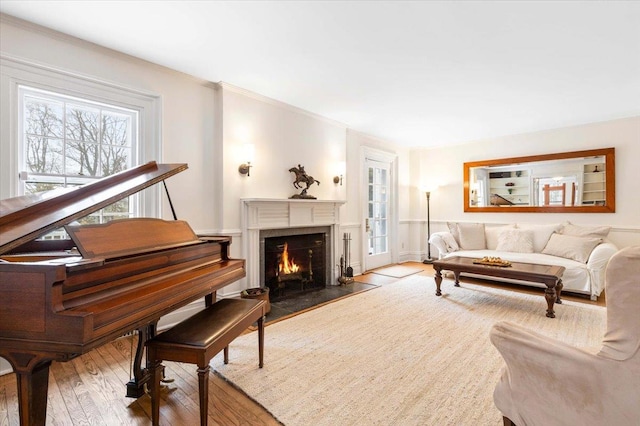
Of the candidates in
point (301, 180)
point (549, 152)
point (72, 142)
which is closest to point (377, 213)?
point (301, 180)

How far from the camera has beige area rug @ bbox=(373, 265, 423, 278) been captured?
5.34m

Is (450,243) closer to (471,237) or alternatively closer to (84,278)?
(471,237)

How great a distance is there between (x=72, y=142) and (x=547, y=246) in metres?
6.03

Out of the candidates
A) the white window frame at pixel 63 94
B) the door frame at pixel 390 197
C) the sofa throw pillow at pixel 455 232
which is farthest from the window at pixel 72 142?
the sofa throw pillow at pixel 455 232

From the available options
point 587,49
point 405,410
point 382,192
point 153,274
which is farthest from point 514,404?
point 382,192

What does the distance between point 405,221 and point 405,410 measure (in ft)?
17.0

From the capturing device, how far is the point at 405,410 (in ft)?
5.85

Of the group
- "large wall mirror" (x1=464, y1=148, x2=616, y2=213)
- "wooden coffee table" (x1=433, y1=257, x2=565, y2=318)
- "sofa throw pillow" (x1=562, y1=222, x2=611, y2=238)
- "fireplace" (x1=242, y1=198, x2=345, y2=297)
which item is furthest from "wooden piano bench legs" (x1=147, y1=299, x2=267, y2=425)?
"large wall mirror" (x1=464, y1=148, x2=616, y2=213)

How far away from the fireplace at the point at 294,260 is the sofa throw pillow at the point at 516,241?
290 centimetres

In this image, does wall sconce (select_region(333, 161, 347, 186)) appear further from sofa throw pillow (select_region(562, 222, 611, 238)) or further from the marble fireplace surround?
sofa throw pillow (select_region(562, 222, 611, 238))

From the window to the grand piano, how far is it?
3.08 feet

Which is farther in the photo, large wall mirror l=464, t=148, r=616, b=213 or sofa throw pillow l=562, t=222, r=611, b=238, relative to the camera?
large wall mirror l=464, t=148, r=616, b=213

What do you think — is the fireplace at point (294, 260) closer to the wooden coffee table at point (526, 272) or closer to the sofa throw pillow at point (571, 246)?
the wooden coffee table at point (526, 272)

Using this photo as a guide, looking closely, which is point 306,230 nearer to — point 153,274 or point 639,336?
point 153,274
